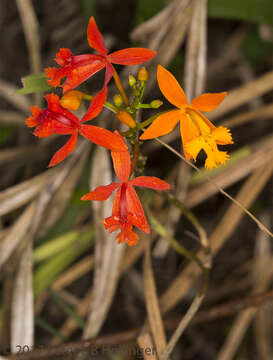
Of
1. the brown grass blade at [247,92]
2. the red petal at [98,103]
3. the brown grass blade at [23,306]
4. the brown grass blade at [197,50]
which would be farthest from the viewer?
the brown grass blade at [247,92]

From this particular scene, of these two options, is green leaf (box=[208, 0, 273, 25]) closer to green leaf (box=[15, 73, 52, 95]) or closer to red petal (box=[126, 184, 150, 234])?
green leaf (box=[15, 73, 52, 95])

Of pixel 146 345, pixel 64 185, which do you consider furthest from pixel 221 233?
pixel 64 185

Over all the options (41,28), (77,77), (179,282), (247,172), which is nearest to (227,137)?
(77,77)

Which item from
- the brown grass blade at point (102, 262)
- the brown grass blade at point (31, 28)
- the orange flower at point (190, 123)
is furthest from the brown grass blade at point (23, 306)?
the orange flower at point (190, 123)

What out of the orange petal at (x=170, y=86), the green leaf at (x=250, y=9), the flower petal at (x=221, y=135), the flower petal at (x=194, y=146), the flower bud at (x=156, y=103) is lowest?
the flower petal at (x=194, y=146)

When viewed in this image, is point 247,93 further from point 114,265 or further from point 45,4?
point 45,4

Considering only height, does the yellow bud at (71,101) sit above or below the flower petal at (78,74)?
below

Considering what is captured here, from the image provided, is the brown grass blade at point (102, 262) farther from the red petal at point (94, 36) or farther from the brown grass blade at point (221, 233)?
the red petal at point (94, 36)

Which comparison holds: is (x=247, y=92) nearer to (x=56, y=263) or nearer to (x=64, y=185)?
(x=64, y=185)
